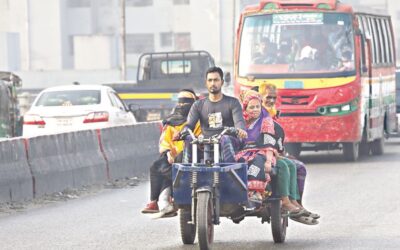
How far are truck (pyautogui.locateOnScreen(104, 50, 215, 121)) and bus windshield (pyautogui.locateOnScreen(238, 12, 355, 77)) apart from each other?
894cm

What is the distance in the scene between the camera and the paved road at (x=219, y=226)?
12305mm

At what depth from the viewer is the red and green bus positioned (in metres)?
24.1

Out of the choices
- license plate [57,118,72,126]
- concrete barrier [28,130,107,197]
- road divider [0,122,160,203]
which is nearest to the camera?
road divider [0,122,160,203]

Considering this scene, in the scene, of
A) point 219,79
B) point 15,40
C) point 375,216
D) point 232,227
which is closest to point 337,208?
point 375,216

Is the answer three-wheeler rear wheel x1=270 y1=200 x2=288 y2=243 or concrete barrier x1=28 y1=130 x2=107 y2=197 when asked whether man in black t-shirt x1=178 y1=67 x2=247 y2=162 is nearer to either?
three-wheeler rear wheel x1=270 y1=200 x2=288 y2=243

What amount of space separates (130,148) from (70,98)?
184 inches

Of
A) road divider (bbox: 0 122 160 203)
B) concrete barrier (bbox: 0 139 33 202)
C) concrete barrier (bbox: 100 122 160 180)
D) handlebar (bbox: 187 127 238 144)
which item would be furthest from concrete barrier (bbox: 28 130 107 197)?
handlebar (bbox: 187 127 238 144)

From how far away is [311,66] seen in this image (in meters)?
24.3

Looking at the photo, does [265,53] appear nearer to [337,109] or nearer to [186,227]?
[337,109]

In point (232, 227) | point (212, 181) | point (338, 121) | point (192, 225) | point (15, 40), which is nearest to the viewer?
point (212, 181)

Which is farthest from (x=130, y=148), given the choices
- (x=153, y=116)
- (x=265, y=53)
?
(x=153, y=116)

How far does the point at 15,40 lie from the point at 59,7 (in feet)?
13.8

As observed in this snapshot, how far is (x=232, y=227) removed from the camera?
13.9 m

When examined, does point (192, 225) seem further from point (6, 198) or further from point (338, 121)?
point (338, 121)
